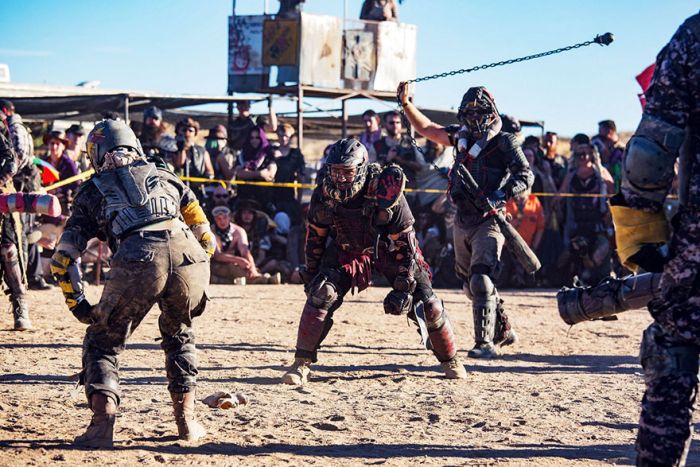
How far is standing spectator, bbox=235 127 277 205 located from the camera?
49.4 feet

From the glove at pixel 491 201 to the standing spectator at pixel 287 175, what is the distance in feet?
23.1

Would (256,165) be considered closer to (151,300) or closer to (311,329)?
(311,329)

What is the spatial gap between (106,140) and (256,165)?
31.4 feet

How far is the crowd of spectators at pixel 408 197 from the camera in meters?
14.3

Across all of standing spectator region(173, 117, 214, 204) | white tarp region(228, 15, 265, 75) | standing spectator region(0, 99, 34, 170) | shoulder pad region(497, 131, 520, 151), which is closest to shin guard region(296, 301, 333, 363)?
shoulder pad region(497, 131, 520, 151)

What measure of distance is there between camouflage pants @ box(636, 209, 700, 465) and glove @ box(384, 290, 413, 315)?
3.31 metres

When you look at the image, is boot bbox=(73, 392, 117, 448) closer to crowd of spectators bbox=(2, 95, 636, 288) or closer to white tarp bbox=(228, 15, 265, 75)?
crowd of spectators bbox=(2, 95, 636, 288)

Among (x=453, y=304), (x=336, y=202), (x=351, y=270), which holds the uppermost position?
(x=336, y=202)

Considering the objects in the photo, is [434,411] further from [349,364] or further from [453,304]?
[453,304]

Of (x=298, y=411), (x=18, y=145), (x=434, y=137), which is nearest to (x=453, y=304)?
(x=434, y=137)

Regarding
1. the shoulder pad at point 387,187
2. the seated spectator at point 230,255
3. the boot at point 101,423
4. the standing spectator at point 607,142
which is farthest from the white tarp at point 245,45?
the boot at point 101,423

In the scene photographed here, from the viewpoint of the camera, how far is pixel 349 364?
8.30 metres

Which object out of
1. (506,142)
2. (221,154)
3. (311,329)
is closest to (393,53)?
(221,154)

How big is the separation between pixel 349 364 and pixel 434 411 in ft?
6.05
